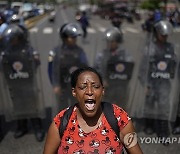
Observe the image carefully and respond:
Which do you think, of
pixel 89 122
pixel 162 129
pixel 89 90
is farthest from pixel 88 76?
pixel 162 129

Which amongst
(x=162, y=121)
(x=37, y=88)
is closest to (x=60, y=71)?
(x=37, y=88)

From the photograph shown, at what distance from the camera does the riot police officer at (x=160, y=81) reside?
467 cm

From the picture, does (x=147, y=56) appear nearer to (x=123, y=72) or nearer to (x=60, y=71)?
(x=123, y=72)

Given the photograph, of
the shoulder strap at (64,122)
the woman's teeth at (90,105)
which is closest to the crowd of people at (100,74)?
the shoulder strap at (64,122)

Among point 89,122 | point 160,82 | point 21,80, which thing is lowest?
point 160,82

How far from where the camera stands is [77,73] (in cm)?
238

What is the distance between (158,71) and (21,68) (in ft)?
5.91

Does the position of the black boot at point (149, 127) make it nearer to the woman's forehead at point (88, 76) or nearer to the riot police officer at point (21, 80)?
the riot police officer at point (21, 80)

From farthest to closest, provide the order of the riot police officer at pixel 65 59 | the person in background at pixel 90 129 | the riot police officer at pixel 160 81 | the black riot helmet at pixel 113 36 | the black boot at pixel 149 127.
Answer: the black boot at pixel 149 127 → the black riot helmet at pixel 113 36 → the riot police officer at pixel 160 81 → the riot police officer at pixel 65 59 → the person in background at pixel 90 129

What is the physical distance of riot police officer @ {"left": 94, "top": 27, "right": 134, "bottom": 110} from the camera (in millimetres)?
4801

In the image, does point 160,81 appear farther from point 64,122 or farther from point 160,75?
point 64,122

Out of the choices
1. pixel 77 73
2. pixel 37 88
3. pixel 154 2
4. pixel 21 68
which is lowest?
pixel 154 2

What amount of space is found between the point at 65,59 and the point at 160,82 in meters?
1.28

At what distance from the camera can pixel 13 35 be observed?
15.0 ft
